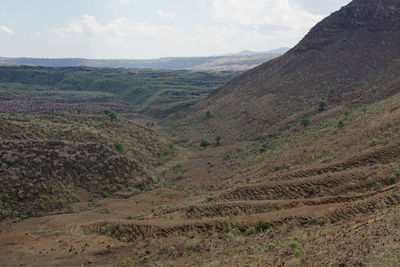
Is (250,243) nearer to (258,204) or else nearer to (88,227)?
(258,204)

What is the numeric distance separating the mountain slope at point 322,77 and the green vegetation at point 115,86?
81.4 feet

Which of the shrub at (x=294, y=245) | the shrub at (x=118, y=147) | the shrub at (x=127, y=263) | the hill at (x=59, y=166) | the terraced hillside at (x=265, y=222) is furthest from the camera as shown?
the shrub at (x=118, y=147)

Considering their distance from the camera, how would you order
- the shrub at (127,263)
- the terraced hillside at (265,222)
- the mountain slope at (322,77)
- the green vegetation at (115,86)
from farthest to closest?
the green vegetation at (115,86) → the mountain slope at (322,77) → the shrub at (127,263) → the terraced hillside at (265,222)

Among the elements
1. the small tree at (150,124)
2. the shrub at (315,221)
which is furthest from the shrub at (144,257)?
the small tree at (150,124)

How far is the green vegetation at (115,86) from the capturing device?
4813 inches

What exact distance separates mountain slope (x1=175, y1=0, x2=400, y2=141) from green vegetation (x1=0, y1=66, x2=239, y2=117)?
24.8m

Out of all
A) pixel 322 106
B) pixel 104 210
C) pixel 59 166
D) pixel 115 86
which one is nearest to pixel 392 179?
pixel 104 210

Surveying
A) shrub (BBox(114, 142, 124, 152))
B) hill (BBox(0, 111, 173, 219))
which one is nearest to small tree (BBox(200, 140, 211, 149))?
hill (BBox(0, 111, 173, 219))

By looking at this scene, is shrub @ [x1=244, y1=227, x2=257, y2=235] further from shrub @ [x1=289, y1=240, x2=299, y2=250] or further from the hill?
the hill

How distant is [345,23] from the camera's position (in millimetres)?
91750

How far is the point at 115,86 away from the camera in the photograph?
544ft

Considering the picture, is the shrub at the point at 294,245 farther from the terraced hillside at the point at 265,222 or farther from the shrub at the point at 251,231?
the shrub at the point at 251,231

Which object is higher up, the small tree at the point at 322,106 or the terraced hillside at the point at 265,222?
the small tree at the point at 322,106

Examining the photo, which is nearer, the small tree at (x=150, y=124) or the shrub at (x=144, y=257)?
the shrub at (x=144, y=257)
